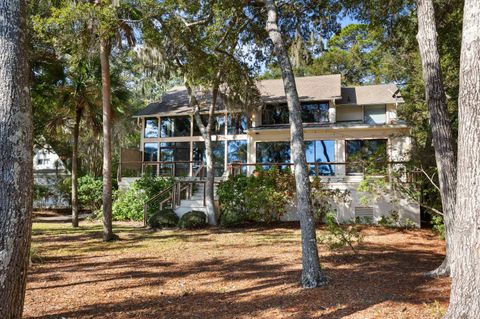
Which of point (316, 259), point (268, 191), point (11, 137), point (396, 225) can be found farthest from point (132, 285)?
point (396, 225)

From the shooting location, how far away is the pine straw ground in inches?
197

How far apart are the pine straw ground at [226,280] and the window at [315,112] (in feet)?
28.3

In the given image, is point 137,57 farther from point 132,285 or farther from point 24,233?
point 24,233

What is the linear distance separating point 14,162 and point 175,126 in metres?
18.7

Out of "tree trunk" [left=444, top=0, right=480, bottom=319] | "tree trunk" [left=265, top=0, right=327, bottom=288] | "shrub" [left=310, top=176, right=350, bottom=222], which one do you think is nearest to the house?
"shrub" [left=310, top=176, right=350, bottom=222]

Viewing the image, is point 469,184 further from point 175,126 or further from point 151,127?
point 151,127

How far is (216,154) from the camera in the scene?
21281mm

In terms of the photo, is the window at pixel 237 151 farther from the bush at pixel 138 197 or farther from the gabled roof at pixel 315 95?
the bush at pixel 138 197

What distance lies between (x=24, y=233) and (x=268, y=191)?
1113cm

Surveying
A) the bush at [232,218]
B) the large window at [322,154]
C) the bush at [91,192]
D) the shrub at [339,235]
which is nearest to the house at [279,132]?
the large window at [322,154]

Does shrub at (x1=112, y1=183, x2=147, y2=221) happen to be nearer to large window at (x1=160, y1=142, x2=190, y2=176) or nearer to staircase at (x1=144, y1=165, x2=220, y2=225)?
staircase at (x1=144, y1=165, x2=220, y2=225)

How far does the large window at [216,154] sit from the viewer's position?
820 inches

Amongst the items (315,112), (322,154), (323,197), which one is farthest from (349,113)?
(323,197)

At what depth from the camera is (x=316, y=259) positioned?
19.6 ft
